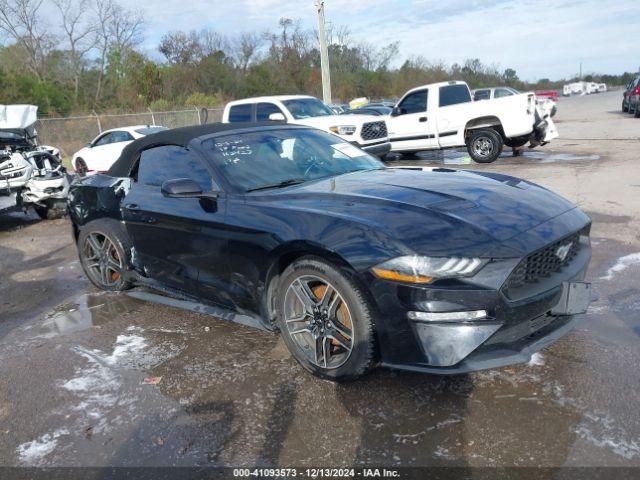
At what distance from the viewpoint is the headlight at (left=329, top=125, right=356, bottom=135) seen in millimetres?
12258

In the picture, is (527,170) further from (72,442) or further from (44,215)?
(72,442)

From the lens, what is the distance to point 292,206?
11.7 ft

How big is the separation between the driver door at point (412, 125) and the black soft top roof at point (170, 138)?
388 inches

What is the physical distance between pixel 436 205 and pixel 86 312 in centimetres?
346

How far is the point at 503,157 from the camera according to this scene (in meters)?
14.4

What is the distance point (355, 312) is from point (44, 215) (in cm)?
930

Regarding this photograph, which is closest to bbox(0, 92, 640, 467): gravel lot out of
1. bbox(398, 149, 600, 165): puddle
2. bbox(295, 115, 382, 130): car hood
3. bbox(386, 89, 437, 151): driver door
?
bbox(295, 115, 382, 130): car hood

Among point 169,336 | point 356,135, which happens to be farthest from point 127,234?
point 356,135

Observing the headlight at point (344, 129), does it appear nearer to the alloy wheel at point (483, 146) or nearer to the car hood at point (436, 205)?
the alloy wheel at point (483, 146)

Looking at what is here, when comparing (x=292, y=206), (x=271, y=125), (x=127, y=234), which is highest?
(x=271, y=125)

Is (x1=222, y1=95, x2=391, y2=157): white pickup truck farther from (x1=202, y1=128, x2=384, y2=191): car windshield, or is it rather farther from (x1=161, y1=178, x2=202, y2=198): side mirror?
(x1=161, y1=178, x2=202, y2=198): side mirror

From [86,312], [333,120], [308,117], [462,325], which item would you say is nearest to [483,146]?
[333,120]

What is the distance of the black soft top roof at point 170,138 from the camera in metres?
4.54

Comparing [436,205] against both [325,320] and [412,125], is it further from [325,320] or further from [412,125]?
[412,125]
